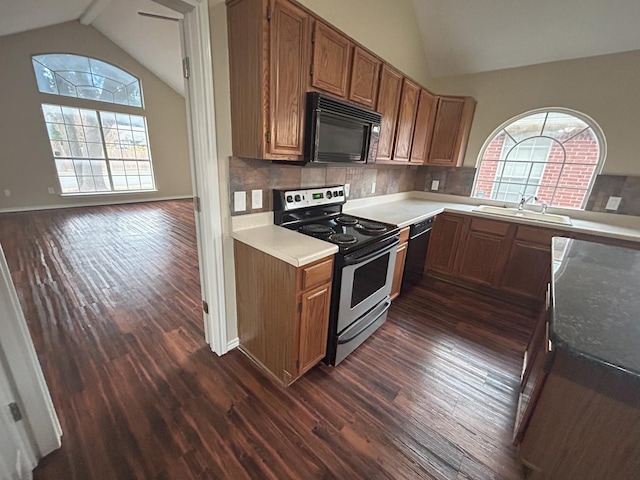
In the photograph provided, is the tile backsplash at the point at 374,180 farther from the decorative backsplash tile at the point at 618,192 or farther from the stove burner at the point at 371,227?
the stove burner at the point at 371,227

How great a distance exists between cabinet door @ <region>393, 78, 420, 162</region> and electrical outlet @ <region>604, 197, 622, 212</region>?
215 cm

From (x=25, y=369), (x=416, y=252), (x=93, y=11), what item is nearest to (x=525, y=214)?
(x=416, y=252)

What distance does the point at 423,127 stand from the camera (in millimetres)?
3100

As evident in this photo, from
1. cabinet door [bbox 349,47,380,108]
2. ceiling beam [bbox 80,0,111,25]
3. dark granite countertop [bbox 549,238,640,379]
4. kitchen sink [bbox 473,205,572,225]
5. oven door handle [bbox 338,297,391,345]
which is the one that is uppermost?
ceiling beam [bbox 80,0,111,25]

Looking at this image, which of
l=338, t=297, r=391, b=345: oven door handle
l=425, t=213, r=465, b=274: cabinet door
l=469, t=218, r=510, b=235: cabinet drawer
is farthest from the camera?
l=425, t=213, r=465, b=274: cabinet door

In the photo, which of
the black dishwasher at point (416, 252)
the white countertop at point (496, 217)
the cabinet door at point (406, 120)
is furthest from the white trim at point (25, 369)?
the cabinet door at point (406, 120)

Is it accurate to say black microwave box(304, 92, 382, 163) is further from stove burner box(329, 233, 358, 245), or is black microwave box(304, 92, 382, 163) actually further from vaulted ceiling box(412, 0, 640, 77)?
vaulted ceiling box(412, 0, 640, 77)

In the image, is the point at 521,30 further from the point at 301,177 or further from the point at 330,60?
the point at 301,177

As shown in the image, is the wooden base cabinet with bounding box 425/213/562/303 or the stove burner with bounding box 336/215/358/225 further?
the wooden base cabinet with bounding box 425/213/562/303

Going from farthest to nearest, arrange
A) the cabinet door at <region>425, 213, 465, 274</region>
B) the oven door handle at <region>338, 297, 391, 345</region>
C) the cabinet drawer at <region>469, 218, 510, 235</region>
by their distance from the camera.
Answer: the cabinet door at <region>425, 213, 465, 274</region>
the cabinet drawer at <region>469, 218, 510, 235</region>
the oven door handle at <region>338, 297, 391, 345</region>

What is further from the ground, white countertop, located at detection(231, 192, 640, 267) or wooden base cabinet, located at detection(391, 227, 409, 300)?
white countertop, located at detection(231, 192, 640, 267)

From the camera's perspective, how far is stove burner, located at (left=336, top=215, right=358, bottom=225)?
2.22 metres

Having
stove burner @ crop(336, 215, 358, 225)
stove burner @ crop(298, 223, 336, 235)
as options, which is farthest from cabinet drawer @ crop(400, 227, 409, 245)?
stove burner @ crop(298, 223, 336, 235)

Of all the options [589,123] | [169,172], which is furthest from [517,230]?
[169,172]
